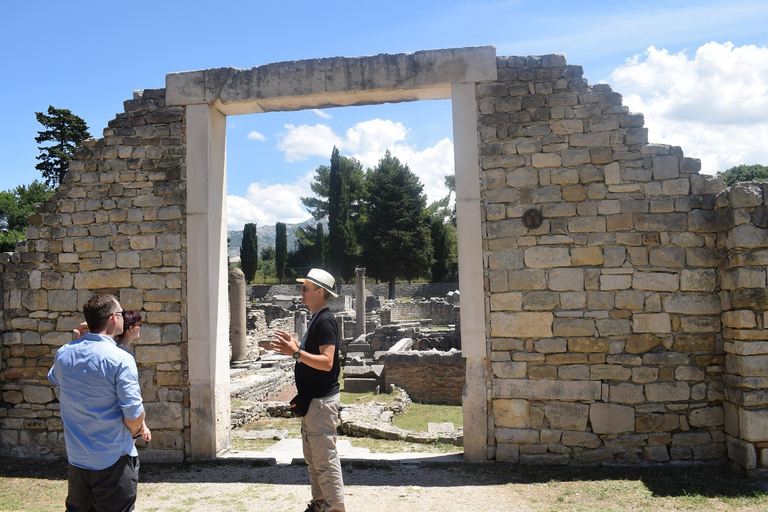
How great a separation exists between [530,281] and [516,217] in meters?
0.79

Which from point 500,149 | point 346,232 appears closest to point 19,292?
point 500,149

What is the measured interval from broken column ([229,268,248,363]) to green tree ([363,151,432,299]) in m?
31.0

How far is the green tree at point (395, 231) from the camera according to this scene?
47.9 meters

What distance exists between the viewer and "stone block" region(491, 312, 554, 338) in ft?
20.4

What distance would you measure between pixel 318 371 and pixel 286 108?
4.15m

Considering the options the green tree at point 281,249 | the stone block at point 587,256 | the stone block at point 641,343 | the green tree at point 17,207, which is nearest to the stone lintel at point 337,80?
the stone block at point 587,256

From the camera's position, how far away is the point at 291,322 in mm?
26828

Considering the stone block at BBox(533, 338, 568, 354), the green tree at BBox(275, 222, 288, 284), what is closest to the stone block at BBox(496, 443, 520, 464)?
the stone block at BBox(533, 338, 568, 354)

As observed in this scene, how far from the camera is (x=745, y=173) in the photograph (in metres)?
45.2

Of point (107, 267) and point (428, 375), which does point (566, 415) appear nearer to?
point (107, 267)

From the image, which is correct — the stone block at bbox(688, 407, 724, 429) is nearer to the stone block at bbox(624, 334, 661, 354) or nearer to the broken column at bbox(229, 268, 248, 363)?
the stone block at bbox(624, 334, 661, 354)

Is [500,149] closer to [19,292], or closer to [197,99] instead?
[197,99]

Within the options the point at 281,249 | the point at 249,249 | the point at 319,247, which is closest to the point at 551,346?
the point at 319,247

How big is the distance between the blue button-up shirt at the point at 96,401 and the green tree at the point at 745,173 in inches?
1969
